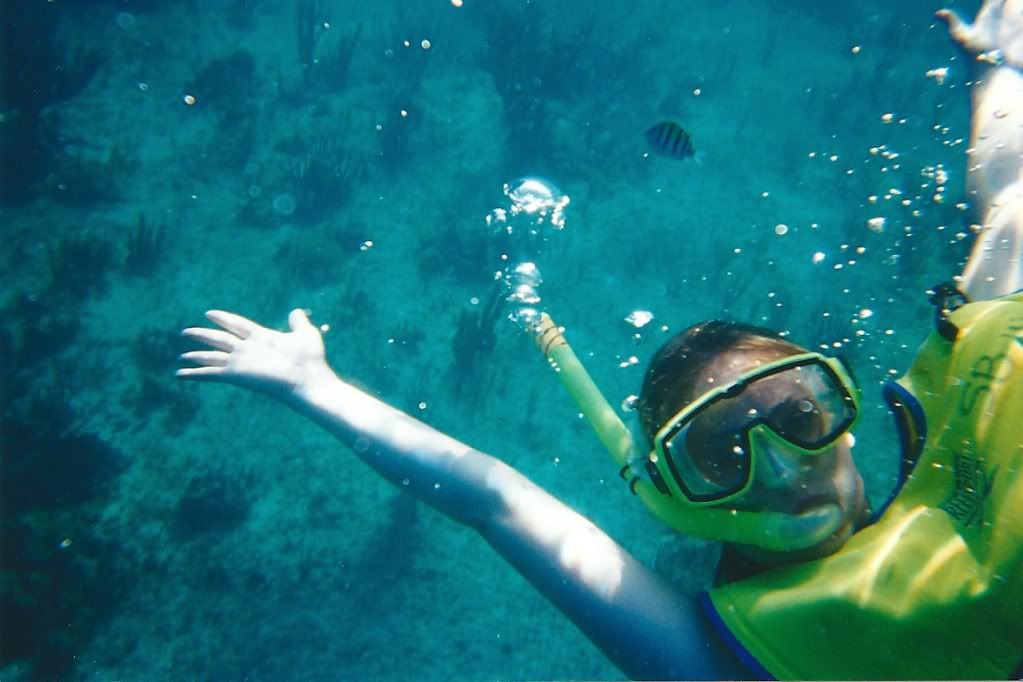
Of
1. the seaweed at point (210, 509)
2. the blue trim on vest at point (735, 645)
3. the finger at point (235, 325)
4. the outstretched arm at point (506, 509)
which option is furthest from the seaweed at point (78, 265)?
the blue trim on vest at point (735, 645)

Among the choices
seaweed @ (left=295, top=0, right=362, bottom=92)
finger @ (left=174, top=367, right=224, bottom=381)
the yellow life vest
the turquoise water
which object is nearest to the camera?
the yellow life vest

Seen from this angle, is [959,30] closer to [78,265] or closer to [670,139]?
[670,139]

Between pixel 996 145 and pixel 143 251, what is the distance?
9.07m

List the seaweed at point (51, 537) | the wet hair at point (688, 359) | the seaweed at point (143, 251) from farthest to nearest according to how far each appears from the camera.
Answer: the seaweed at point (143, 251) → the seaweed at point (51, 537) → the wet hair at point (688, 359)

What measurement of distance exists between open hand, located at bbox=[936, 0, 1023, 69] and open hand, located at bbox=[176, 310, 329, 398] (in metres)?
3.41

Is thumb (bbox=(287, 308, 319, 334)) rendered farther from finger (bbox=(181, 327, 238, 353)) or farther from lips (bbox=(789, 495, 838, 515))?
lips (bbox=(789, 495, 838, 515))

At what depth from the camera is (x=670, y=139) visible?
15.4ft

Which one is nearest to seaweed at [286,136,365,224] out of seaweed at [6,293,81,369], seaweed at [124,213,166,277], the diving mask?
seaweed at [124,213,166,277]

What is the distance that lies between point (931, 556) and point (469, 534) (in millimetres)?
4726

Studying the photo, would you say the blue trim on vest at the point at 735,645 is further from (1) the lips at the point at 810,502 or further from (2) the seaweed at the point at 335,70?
(2) the seaweed at the point at 335,70

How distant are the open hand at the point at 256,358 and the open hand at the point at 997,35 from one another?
3.41m

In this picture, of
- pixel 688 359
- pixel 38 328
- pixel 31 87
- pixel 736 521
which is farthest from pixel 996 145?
pixel 31 87

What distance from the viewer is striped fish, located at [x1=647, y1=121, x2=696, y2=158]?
15.2ft

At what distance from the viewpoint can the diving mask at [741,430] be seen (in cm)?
148
